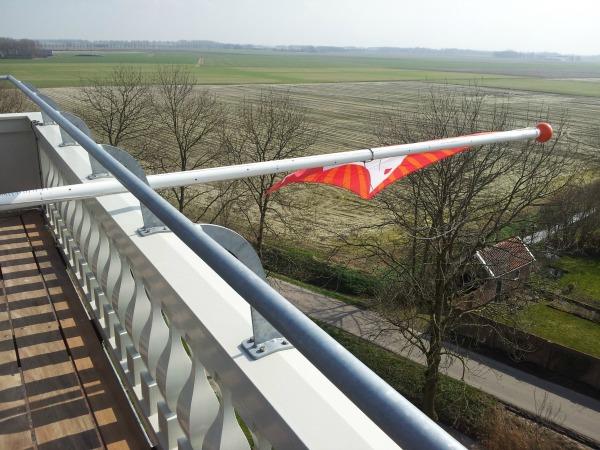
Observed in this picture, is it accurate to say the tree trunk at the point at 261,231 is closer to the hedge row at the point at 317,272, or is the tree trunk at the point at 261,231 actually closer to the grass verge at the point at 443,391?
the hedge row at the point at 317,272

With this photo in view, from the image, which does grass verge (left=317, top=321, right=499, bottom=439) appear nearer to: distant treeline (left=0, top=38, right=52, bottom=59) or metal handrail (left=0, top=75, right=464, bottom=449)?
metal handrail (left=0, top=75, right=464, bottom=449)

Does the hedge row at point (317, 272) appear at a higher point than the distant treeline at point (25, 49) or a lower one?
lower

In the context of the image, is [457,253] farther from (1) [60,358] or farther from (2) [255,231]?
(1) [60,358]

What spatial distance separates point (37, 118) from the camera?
4945 mm

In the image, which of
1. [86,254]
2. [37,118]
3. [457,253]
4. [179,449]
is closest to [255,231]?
[457,253]

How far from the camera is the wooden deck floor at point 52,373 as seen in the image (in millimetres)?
2246

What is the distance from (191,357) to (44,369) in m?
1.11

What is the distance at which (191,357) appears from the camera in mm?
1981

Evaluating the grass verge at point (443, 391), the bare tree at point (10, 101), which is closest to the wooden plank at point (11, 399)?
the grass verge at point (443, 391)

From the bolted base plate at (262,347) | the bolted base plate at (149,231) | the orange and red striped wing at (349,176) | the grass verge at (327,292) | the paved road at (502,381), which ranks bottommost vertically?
the paved road at (502,381)

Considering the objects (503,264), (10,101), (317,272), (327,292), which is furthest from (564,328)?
(10,101)

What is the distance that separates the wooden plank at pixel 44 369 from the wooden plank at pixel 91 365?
4cm

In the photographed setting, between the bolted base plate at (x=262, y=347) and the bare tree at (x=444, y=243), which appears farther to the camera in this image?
the bare tree at (x=444, y=243)

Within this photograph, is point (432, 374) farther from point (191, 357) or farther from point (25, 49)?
point (25, 49)
